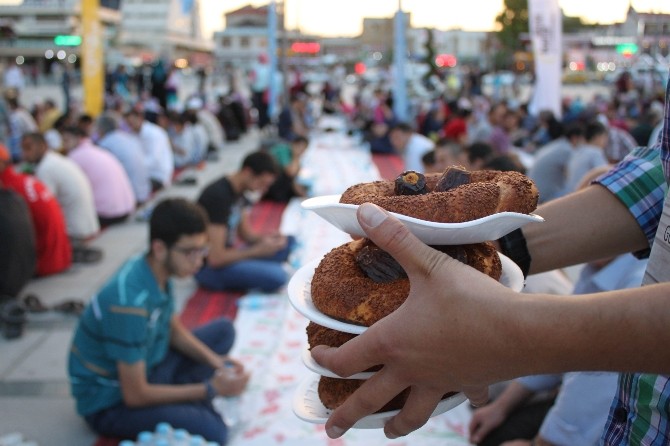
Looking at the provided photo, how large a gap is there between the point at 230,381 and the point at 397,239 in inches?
112

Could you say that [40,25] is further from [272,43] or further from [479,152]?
[479,152]

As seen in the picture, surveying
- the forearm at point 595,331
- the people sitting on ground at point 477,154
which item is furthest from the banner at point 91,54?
the forearm at point 595,331

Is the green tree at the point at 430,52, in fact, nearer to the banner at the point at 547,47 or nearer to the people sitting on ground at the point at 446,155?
the banner at the point at 547,47

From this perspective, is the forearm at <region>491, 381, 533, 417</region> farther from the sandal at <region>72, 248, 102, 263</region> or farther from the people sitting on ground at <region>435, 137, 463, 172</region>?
the sandal at <region>72, 248, 102, 263</region>

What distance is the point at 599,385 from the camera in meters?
2.51

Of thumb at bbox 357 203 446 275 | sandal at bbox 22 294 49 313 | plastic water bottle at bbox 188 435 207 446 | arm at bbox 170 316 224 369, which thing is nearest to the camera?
thumb at bbox 357 203 446 275

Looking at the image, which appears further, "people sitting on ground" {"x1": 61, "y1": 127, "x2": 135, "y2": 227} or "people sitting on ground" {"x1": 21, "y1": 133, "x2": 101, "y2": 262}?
"people sitting on ground" {"x1": 61, "y1": 127, "x2": 135, "y2": 227}

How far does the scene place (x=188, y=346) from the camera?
3.91m

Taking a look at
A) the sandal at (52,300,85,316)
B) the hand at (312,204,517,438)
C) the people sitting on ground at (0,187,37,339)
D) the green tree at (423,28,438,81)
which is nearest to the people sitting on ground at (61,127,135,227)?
the people sitting on ground at (0,187,37,339)

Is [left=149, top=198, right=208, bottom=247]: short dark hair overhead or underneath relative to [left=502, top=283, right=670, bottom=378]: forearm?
underneath

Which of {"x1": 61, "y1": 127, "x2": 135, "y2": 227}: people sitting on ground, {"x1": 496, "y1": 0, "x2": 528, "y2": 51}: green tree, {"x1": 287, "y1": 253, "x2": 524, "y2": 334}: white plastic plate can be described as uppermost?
{"x1": 496, "y1": 0, "x2": 528, "y2": 51}: green tree

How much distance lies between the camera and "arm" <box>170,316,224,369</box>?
3900 millimetres

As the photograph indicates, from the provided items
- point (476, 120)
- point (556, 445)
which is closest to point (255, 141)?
point (476, 120)

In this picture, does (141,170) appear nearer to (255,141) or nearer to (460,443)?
(460,443)
